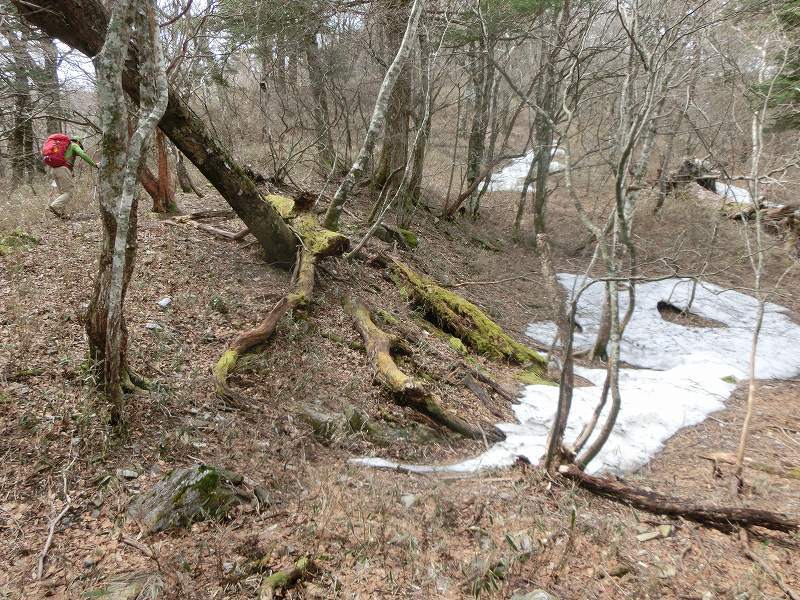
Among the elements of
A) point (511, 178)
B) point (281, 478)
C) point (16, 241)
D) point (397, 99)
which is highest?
point (397, 99)

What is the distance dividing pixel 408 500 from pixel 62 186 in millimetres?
8228

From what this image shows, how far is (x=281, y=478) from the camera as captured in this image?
11.5 ft

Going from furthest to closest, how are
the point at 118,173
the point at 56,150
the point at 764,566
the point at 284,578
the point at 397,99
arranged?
the point at 397,99
the point at 56,150
the point at 118,173
the point at 764,566
the point at 284,578

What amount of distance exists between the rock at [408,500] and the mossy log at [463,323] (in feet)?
14.2

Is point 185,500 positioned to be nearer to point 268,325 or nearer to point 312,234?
point 268,325

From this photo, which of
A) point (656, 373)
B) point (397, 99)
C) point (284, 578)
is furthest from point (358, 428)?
point (397, 99)

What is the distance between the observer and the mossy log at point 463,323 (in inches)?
305

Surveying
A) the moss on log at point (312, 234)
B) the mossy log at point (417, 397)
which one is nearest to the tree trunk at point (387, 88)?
the moss on log at point (312, 234)

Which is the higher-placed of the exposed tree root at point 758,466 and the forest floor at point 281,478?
the forest floor at point 281,478

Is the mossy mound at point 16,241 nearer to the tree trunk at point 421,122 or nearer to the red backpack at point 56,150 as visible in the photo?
the red backpack at point 56,150

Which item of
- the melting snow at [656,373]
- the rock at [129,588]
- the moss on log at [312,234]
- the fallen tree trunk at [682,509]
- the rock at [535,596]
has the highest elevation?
the moss on log at [312,234]

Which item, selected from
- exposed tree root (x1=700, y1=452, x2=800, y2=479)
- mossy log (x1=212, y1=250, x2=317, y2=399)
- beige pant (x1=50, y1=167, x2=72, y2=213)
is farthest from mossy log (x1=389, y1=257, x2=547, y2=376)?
beige pant (x1=50, y1=167, x2=72, y2=213)

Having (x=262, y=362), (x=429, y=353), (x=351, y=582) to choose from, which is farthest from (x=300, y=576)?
(x=429, y=353)

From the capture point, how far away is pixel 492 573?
8.83 feet
